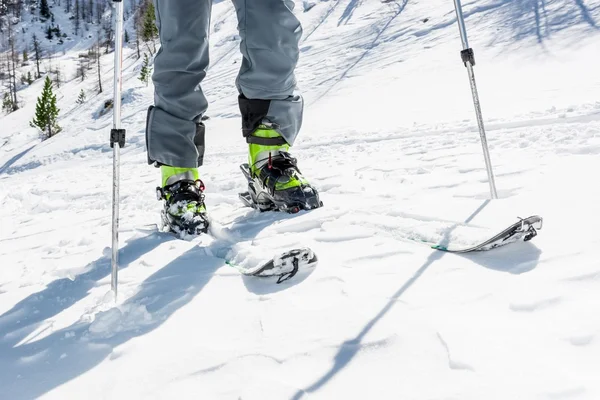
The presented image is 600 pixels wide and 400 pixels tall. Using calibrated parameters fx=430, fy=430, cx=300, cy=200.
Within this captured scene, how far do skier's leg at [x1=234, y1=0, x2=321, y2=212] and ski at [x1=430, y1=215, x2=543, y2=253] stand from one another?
2.82 ft

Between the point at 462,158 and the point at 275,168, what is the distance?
4.34 ft

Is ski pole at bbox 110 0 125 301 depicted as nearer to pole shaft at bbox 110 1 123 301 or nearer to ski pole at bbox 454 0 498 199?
pole shaft at bbox 110 1 123 301

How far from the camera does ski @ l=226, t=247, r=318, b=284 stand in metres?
1.21

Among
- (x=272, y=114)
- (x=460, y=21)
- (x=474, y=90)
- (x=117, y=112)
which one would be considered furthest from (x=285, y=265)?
(x=460, y=21)

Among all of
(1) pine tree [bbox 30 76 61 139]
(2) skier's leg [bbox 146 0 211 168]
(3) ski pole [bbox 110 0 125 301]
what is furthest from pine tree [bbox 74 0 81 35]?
(3) ski pole [bbox 110 0 125 301]

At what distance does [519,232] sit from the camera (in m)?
1.17

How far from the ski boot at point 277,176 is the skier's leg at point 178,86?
29 cm

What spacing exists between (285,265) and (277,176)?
2.55 ft

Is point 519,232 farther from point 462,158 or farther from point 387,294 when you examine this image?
point 462,158

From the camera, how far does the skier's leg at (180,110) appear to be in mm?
1776

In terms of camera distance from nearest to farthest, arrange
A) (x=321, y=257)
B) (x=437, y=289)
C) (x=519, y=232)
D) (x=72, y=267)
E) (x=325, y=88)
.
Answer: (x=437, y=289) < (x=519, y=232) < (x=321, y=257) < (x=72, y=267) < (x=325, y=88)

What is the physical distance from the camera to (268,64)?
1824 mm

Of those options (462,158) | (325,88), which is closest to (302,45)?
(325,88)

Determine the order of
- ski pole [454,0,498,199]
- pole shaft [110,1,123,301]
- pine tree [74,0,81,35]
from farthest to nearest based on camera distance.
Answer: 1. pine tree [74,0,81,35]
2. ski pole [454,0,498,199]
3. pole shaft [110,1,123,301]
